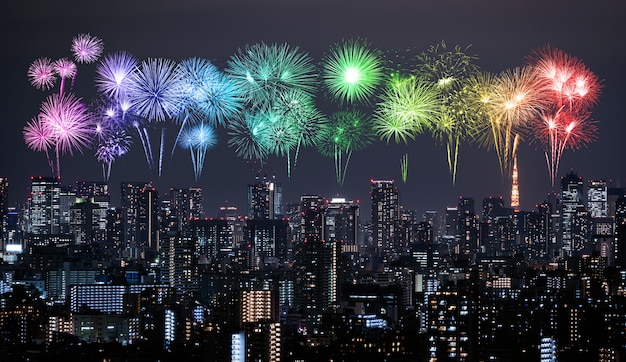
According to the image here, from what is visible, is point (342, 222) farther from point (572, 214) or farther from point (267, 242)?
point (572, 214)

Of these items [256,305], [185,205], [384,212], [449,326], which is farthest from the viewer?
[185,205]

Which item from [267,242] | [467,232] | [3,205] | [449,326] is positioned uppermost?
[3,205]

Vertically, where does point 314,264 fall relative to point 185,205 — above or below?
below

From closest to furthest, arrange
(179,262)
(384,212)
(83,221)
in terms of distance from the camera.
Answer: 1. (179,262)
2. (384,212)
3. (83,221)

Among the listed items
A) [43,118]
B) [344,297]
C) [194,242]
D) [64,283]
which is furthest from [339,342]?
[194,242]

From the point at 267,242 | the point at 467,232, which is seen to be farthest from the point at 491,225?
the point at 267,242

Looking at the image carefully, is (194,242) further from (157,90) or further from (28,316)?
(157,90)
